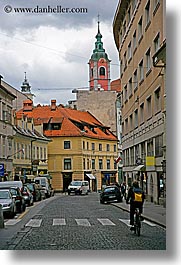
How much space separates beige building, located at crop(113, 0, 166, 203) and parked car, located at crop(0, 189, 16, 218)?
6.34 m

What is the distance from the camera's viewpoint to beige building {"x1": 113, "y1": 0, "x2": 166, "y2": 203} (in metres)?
13.7

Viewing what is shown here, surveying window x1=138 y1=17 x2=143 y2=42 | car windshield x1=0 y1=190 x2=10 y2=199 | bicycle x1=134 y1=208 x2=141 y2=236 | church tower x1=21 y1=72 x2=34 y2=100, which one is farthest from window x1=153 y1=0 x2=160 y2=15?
car windshield x1=0 y1=190 x2=10 y2=199

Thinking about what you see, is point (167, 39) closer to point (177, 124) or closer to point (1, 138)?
point (177, 124)

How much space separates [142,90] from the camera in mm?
15430

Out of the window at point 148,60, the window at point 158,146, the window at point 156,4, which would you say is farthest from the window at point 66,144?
the window at point 156,4

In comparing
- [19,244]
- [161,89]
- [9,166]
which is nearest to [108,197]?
[9,166]

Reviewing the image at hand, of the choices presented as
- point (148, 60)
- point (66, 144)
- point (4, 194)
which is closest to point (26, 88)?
point (148, 60)

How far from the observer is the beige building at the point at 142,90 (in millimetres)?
13656

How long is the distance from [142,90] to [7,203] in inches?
354

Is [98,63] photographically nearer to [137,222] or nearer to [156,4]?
[156,4]

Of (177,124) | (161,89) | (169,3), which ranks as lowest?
(177,124)

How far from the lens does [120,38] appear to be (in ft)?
54.5

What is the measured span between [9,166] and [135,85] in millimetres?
12547

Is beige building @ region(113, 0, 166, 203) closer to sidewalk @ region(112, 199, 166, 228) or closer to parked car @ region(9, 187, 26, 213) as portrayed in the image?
sidewalk @ region(112, 199, 166, 228)
